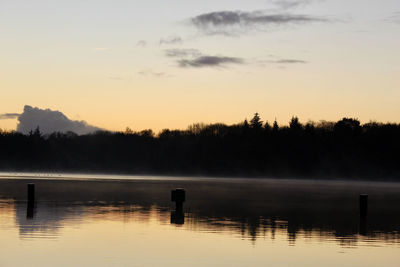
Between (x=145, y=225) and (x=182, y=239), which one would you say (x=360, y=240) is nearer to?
(x=182, y=239)

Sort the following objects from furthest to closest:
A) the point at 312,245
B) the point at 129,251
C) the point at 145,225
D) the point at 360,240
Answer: the point at 145,225 → the point at 360,240 → the point at 312,245 → the point at 129,251

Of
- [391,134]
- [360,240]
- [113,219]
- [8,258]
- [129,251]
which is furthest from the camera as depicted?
[391,134]

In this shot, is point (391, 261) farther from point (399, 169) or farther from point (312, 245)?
point (399, 169)

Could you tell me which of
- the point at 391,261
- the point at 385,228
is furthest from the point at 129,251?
the point at 385,228

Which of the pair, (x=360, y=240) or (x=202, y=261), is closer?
(x=202, y=261)

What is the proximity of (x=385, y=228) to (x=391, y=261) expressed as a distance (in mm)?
12180

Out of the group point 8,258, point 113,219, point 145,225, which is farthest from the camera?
point 113,219

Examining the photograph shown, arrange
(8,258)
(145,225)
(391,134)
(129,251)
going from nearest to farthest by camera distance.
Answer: (8,258)
(129,251)
(145,225)
(391,134)

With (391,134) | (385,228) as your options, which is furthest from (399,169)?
(385,228)

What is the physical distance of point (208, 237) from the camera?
3009 cm

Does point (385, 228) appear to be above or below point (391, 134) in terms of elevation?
below

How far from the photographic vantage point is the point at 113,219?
38188mm

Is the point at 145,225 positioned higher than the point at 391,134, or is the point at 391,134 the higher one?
the point at 391,134

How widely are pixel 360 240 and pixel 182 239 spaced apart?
783cm
